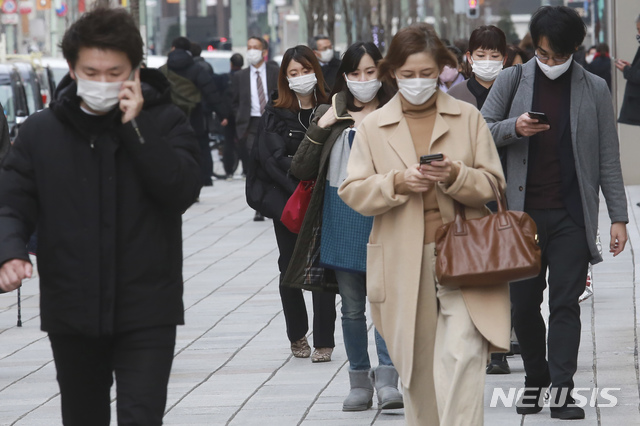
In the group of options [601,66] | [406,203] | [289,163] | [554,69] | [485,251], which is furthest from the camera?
[601,66]

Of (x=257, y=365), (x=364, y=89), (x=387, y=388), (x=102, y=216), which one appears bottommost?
(x=257, y=365)

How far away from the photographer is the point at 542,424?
20.5ft

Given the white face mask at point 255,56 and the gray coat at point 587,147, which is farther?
the white face mask at point 255,56

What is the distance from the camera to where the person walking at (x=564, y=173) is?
6.22m

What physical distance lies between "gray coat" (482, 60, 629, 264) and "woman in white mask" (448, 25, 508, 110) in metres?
1.63

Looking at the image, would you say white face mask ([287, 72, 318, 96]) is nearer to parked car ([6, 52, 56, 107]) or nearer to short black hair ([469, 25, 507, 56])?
short black hair ([469, 25, 507, 56])

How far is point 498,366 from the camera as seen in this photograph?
7.38 m

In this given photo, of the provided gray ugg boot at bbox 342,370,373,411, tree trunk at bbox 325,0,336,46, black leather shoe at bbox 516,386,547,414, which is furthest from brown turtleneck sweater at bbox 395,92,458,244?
tree trunk at bbox 325,0,336,46

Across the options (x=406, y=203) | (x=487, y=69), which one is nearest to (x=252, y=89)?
(x=487, y=69)

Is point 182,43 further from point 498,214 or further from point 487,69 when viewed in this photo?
point 498,214

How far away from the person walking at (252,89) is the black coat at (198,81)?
6.11 ft

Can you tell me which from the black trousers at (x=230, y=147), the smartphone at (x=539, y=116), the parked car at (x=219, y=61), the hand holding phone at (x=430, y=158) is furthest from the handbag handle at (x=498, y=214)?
the parked car at (x=219, y=61)

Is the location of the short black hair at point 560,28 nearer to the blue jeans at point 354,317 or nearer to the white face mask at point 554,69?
the white face mask at point 554,69

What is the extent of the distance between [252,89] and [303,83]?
9.78 meters
